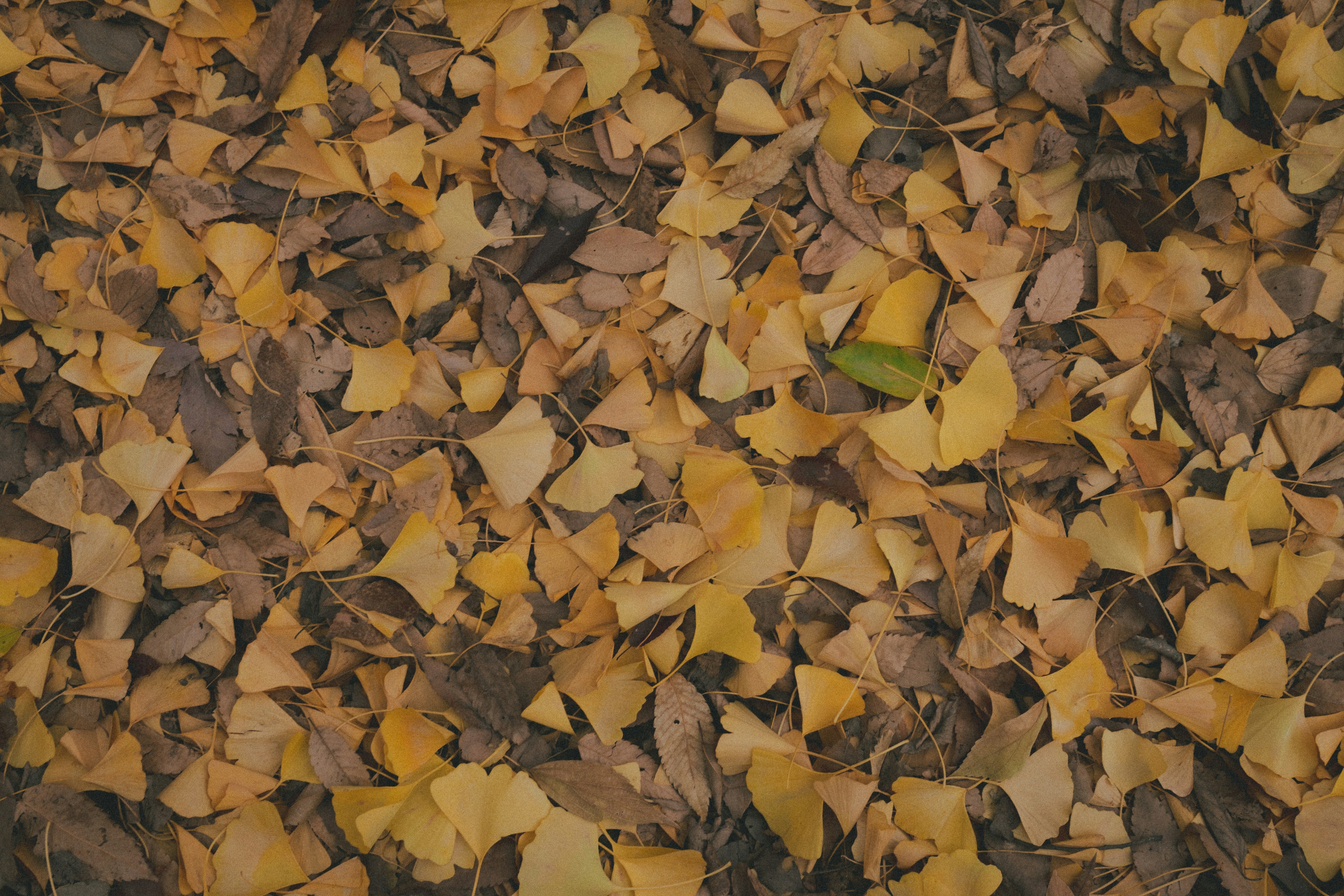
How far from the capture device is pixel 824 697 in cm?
75

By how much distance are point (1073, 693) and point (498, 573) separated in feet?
1.83

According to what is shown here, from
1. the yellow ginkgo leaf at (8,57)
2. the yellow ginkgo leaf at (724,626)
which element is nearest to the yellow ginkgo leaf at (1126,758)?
the yellow ginkgo leaf at (724,626)

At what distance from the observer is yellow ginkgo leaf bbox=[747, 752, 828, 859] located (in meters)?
0.71

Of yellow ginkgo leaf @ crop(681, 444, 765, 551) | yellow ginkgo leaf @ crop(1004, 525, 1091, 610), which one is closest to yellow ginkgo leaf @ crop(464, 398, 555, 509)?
yellow ginkgo leaf @ crop(681, 444, 765, 551)

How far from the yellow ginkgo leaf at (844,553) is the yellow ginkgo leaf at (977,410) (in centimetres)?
11

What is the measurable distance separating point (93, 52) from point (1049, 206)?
0.95 m

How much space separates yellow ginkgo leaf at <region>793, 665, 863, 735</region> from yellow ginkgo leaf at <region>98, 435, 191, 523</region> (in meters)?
0.61

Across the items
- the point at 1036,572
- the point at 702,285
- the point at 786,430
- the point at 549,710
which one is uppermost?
the point at 702,285

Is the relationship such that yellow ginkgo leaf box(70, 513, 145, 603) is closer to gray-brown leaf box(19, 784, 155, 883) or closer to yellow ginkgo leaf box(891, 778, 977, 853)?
gray-brown leaf box(19, 784, 155, 883)

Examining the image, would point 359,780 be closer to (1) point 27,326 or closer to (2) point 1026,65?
(1) point 27,326

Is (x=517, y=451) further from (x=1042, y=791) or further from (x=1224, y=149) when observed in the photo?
(x=1224, y=149)

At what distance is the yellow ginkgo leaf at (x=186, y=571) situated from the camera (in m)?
0.73

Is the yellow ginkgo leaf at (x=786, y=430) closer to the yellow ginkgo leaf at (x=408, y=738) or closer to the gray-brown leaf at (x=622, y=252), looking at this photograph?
the gray-brown leaf at (x=622, y=252)

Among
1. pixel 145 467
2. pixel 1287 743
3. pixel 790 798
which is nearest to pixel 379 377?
pixel 145 467
